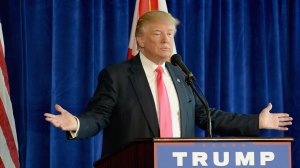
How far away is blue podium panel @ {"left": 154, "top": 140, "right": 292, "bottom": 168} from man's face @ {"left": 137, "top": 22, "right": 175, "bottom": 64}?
37.6 inches

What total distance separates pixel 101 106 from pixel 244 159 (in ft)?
3.09

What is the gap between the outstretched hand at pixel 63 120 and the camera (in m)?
2.45

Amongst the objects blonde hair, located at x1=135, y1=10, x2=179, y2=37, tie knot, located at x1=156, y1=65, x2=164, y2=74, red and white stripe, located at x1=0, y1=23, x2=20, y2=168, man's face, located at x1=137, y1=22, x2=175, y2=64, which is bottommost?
red and white stripe, located at x1=0, y1=23, x2=20, y2=168

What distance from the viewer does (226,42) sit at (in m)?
5.25

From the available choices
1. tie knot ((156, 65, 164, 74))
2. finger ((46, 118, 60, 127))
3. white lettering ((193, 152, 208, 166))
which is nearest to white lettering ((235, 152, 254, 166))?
white lettering ((193, 152, 208, 166))

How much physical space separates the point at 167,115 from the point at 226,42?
2.46 m

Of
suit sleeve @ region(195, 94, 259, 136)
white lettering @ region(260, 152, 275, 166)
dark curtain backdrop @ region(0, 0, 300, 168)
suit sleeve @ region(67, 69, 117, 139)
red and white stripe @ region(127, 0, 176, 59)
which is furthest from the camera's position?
dark curtain backdrop @ region(0, 0, 300, 168)

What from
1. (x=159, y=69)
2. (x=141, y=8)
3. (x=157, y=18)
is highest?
(x=141, y=8)

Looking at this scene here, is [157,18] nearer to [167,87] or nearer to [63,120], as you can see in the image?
[167,87]

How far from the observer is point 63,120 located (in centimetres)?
253

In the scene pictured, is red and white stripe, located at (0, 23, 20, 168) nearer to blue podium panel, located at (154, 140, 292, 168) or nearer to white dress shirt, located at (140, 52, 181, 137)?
white dress shirt, located at (140, 52, 181, 137)

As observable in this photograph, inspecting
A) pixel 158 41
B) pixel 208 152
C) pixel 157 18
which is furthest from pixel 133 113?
pixel 208 152

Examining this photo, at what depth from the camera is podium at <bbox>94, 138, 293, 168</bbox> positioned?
2182mm

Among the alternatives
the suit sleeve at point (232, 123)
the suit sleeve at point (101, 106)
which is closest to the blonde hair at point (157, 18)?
the suit sleeve at point (101, 106)
